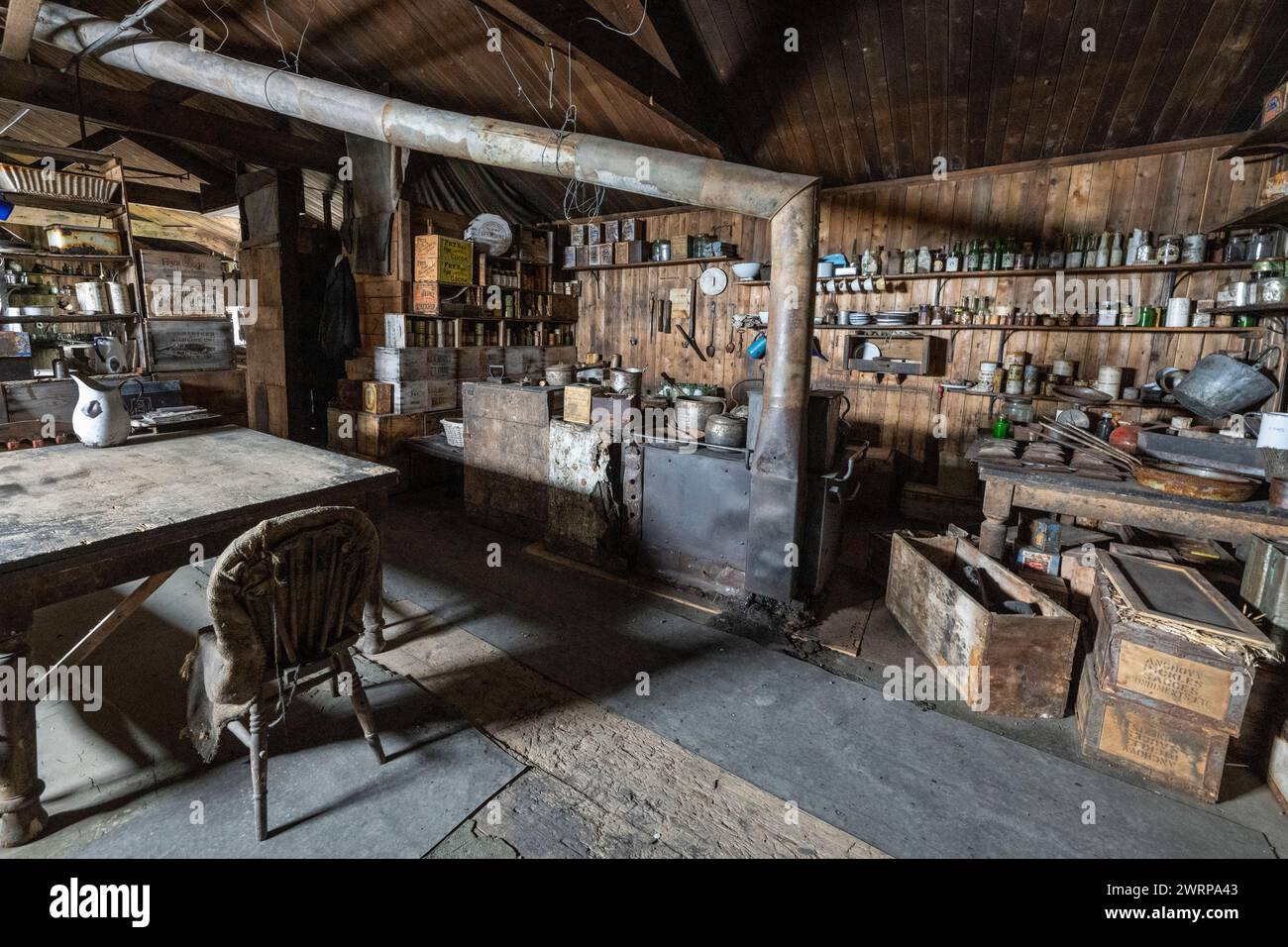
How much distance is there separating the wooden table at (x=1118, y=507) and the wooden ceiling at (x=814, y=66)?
2688 millimetres

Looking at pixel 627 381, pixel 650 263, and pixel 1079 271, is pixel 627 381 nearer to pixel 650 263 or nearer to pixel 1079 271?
pixel 650 263

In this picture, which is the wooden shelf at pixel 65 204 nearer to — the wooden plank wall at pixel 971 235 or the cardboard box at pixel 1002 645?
the wooden plank wall at pixel 971 235

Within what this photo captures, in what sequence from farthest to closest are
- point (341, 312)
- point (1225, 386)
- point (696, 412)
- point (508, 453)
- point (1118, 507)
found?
point (341, 312) → point (508, 453) → point (696, 412) → point (1225, 386) → point (1118, 507)

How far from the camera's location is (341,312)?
558 cm

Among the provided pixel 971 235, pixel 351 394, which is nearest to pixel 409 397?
pixel 351 394

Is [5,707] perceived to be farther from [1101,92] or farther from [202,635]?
[1101,92]

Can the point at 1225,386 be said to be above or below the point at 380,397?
above

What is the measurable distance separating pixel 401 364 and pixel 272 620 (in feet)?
12.8

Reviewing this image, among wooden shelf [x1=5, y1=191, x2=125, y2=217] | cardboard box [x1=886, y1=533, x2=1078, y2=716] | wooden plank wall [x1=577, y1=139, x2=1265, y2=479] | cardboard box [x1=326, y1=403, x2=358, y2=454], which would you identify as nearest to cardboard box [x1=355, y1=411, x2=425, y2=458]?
cardboard box [x1=326, y1=403, x2=358, y2=454]

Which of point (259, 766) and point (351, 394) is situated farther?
point (351, 394)

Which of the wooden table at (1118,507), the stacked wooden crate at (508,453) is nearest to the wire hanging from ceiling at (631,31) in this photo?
the stacked wooden crate at (508,453)

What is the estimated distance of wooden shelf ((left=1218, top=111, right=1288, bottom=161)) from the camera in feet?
10.2

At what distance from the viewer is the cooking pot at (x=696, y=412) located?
→ 11.9ft
